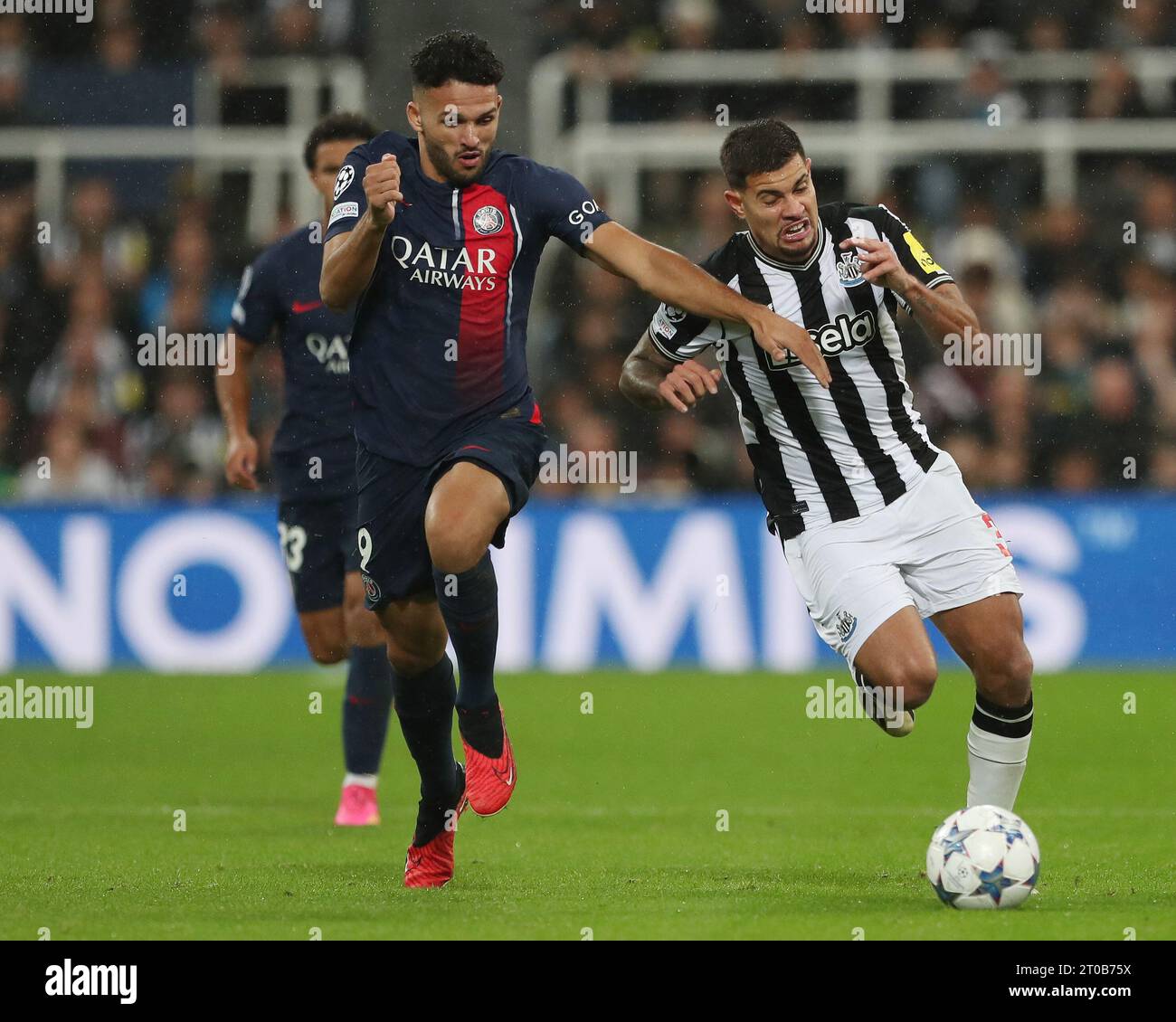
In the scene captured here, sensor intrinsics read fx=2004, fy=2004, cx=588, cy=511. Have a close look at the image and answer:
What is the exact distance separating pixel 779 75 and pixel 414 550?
9623 mm

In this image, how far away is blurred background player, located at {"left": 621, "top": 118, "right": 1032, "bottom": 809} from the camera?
6172 millimetres

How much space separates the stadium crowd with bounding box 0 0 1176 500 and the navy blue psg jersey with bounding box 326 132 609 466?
7143 mm

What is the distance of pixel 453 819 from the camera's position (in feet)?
20.6

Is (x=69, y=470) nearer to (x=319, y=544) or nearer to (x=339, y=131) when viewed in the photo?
(x=319, y=544)

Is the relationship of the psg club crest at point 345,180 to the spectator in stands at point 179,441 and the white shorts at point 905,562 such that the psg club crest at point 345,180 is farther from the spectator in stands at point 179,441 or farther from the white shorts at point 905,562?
the spectator in stands at point 179,441

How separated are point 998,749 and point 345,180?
8.65 ft

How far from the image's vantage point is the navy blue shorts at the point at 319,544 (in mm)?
8148

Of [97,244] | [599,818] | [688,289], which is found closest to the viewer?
[688,289]

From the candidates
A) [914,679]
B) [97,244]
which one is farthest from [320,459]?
[97,244]

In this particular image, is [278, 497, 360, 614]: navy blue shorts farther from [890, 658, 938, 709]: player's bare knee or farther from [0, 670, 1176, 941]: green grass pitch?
[890, 658, 938, 709]: player's bare knee

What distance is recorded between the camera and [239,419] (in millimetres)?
8523

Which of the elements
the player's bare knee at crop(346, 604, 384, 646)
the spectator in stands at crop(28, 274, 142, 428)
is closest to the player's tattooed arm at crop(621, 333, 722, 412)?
the player's bare knee at crop(346, 604, 384, 646)

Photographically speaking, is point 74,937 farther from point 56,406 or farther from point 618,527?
point 56,406

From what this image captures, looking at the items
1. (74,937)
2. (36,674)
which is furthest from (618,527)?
(74,937)
